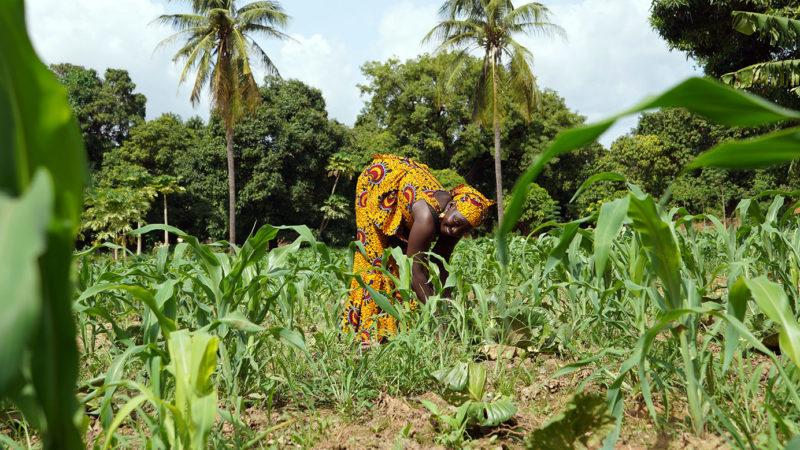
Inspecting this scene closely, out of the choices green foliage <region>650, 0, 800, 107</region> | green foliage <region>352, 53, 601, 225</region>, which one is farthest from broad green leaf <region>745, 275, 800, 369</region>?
green foliage <region>352, 53, 601, 225</region>

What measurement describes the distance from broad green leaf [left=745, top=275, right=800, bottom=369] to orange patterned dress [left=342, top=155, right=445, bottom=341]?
6.50ft

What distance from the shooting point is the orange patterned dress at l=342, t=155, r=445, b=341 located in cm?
292

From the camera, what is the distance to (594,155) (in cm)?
2678

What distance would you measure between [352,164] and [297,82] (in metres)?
5.37

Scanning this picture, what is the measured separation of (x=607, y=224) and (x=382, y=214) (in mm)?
2035

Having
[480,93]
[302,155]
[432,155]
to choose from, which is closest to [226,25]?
[302,155]

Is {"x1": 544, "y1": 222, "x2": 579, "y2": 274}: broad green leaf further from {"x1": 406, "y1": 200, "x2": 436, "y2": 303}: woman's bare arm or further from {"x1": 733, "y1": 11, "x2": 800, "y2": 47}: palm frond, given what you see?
{"x1": 733, "y1": 11, "x2": 800, "y2": 47}: palm frond

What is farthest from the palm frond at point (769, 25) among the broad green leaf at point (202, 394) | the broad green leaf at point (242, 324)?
the broad green leaf at point (202, 394)

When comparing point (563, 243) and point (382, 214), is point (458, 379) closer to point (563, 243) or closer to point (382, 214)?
point (563, 243)

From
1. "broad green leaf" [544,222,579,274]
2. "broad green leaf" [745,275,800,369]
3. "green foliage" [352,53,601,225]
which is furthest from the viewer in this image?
"green foliage" [352,53,601,225]

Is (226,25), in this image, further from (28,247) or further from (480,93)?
(28,247)

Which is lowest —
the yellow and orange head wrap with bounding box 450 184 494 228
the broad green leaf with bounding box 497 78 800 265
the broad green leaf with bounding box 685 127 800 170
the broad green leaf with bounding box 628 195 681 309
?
the broad green leaf with bounding box 628 195 681 309

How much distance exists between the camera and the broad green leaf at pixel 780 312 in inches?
32.5

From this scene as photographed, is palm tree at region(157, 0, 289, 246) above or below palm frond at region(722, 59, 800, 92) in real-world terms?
above
